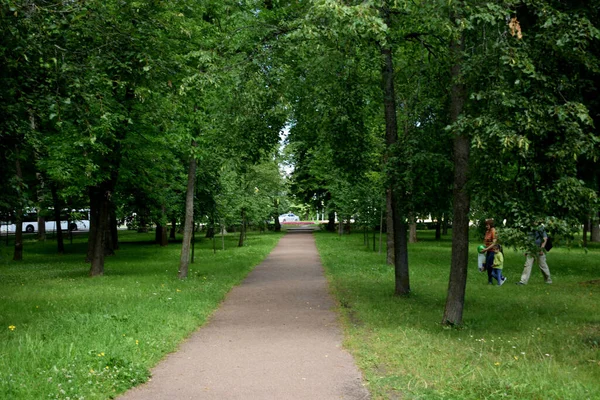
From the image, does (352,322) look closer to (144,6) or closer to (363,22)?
(363,22)

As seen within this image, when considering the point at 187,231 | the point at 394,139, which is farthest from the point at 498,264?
the point at 187,231

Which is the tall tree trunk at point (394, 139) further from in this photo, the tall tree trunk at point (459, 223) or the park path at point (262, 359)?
the tall tree trunk at point (459, 223)

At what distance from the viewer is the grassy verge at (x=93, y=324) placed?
5.66 m

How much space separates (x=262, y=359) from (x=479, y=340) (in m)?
3.00

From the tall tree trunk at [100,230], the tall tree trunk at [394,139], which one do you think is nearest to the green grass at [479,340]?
the tall tree trunk at [394,139]

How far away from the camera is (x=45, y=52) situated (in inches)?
289

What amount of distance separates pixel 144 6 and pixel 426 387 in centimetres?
661

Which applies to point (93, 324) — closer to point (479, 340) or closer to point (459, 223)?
point (479, 340)

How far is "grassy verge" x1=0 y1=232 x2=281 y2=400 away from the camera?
5.66 metres

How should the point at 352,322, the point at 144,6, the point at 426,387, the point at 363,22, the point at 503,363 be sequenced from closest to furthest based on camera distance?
the point at 426,387 → the point at 503,363 → the point at 363,22 → the point at 144,6 → the point at 352,322

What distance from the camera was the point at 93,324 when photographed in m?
8.59

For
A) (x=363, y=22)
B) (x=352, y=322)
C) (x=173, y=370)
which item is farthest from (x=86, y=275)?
(x=363, y=22)

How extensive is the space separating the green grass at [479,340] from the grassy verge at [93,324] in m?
2.63

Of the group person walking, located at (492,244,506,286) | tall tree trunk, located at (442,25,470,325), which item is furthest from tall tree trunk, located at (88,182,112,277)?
tall tree trunk, located at (442,25,470,325)
